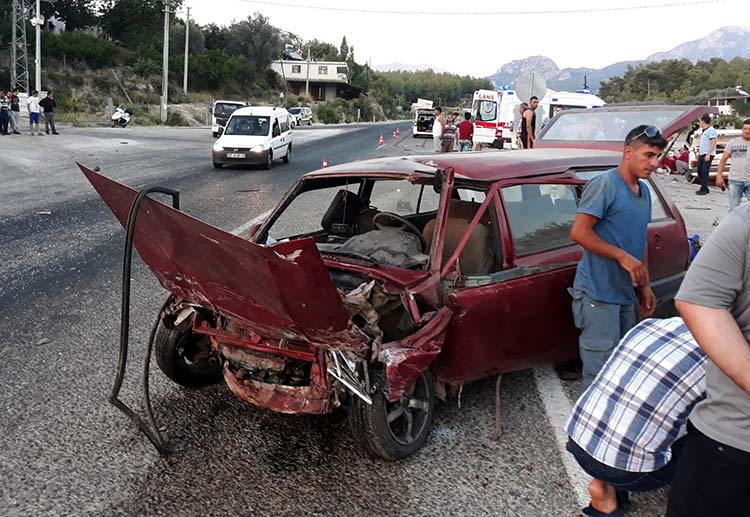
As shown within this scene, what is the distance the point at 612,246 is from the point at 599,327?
44cm

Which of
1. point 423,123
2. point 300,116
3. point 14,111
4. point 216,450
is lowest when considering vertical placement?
point 216,450

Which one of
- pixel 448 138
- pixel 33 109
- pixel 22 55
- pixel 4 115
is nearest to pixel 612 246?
pixel 448 138

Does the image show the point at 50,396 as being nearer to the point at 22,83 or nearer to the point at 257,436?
the point at 257,436

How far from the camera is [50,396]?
13.0ft

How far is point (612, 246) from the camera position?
344 cm

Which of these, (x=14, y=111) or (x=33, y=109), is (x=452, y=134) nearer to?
(x=33, y=109)

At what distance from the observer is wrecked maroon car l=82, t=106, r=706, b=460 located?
9.40 ft

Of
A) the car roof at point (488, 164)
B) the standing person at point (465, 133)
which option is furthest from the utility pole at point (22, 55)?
the car roof at point (488, 164)

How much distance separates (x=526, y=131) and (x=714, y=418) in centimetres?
1383

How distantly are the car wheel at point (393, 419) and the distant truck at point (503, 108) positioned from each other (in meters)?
22.0

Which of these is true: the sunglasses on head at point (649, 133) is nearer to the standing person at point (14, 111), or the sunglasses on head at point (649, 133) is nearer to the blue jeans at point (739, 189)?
the blue jeans at point (739, 189)

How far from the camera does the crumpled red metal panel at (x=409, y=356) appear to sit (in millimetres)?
3043

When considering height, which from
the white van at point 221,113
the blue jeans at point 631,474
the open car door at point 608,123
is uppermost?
the white van at point 221,113

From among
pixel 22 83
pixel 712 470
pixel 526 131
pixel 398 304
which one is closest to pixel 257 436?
pixel 398 304
